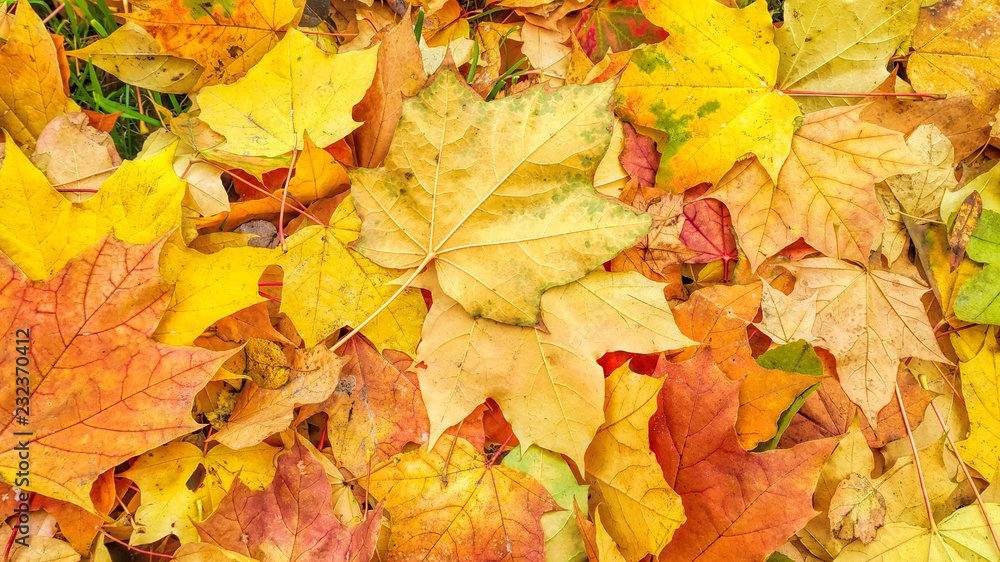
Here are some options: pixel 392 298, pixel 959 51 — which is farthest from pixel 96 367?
pixel 959 51

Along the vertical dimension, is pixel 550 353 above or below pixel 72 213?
below

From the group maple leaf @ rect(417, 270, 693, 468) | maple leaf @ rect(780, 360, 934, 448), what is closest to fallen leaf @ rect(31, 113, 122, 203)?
maple leaf @ rect(417, 270, 693, 468)

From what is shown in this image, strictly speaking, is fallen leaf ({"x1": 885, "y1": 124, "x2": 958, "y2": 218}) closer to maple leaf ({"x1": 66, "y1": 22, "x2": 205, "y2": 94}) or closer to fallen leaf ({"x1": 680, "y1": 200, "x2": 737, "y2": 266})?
fallen leaf ({"x1": 680, "y1": 200, "x2": 737, "y2": 266})

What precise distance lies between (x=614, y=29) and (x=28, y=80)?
1436mm

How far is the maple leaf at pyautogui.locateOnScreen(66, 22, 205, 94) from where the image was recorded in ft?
4.28

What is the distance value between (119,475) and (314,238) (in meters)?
0.66

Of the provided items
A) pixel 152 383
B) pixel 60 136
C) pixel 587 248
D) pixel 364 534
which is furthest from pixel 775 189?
pixel 60 136

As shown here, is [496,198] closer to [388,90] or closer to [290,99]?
[388,90]

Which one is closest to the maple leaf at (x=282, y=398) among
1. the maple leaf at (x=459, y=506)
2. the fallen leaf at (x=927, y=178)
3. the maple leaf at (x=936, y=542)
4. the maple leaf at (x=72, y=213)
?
the maple leaf at (x=459, y=506)

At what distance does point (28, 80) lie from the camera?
4.09 feet

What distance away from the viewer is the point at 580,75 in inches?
54.4

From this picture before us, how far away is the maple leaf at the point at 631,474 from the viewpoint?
1080mm

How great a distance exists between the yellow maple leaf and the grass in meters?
0.34

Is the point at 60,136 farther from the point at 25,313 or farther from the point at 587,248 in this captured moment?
the point at 587,248
